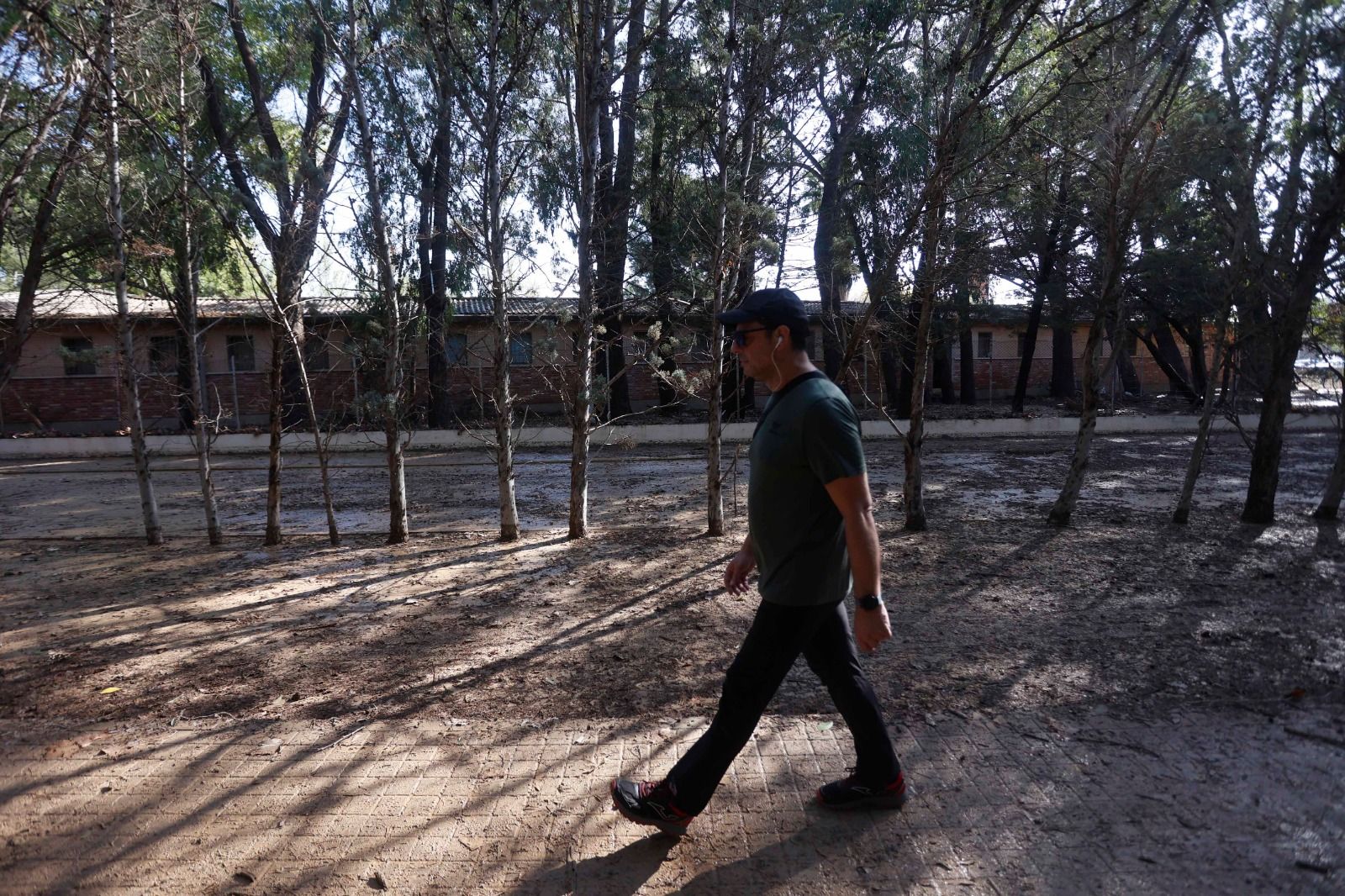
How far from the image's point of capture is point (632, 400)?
26406mm

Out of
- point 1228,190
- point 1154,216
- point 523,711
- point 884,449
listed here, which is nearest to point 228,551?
point 523,711

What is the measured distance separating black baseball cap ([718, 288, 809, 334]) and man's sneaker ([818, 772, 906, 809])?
159cm

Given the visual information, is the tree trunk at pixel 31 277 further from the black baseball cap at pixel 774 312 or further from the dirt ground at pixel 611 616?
the black baseball cap at pixel 774 312

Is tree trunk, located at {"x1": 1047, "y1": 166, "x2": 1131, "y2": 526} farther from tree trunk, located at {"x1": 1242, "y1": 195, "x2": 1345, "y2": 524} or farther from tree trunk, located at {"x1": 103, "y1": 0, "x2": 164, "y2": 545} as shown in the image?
tree trunk, located at {"x1": 103, "y1": 0, "x2": 164, "y2": 545}

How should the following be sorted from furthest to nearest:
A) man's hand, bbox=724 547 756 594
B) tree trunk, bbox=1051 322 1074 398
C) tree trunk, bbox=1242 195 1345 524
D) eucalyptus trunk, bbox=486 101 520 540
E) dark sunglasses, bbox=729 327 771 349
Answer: tree trunk, bbox=1051 322 1074 398 → eucalyptus trunk, bbox=486 101 520 540 → tree trunk, bbox=1242 195 1345 524 → man's hand, bbox=724 547 756 594 → dark sunglasses, bbox=729 327 771 349

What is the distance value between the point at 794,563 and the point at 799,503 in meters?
0.19

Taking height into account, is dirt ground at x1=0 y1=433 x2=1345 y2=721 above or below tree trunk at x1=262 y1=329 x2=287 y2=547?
below

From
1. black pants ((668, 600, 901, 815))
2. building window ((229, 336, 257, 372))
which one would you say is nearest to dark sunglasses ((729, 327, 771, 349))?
black pants ((668, 600, 901, 815))

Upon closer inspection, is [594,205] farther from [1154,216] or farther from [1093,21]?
[1154,216]

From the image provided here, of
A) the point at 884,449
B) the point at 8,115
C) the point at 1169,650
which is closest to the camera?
the point at 1169,650

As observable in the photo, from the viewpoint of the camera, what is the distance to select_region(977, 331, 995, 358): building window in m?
28.5

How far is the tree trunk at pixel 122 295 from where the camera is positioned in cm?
673

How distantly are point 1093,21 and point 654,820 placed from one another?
22.8ft

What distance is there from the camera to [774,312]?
9.39 feet
